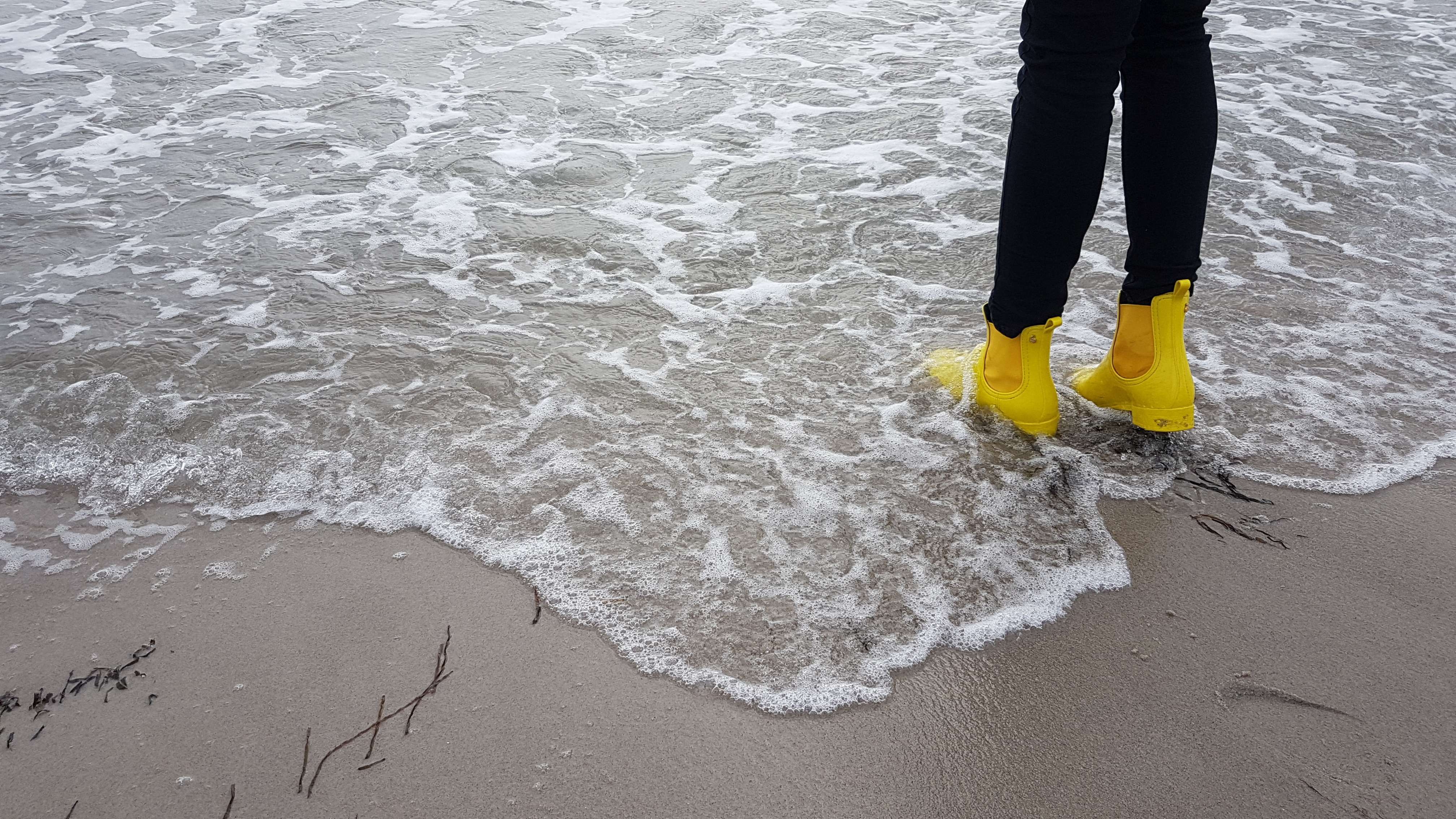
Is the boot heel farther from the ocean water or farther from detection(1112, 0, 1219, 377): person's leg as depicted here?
detection(1112, 0, 1219, 377): person's leg

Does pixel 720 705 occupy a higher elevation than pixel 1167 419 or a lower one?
lower

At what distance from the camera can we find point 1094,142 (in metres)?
1.73

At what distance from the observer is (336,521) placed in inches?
76.0

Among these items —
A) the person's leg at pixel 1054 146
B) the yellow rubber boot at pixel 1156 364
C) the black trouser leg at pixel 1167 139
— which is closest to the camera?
the person's leg at pixel 1054 146

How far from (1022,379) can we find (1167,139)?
0.56 meters

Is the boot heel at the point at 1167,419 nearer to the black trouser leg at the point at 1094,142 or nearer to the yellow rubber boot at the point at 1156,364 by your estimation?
the yellow rubber boot at the point at 1156,364

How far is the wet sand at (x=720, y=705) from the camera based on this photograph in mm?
1358

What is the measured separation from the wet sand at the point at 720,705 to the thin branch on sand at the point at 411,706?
1 centimetres

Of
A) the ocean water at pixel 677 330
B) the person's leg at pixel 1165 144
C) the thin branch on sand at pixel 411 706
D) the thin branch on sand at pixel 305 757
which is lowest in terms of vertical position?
the thin branch on sand at pixel 305 757

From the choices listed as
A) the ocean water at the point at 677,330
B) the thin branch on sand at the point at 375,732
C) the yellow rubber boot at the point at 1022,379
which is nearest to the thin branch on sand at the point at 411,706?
the thin branch on sand at the point at 375,732

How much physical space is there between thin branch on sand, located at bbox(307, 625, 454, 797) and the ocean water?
0.61ft

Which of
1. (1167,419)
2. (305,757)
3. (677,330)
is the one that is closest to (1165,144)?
(1167,419)

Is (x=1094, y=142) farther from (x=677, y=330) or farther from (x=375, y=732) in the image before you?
(x=375, y=732)

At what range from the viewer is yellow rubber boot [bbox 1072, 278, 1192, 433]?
6.43 ft
